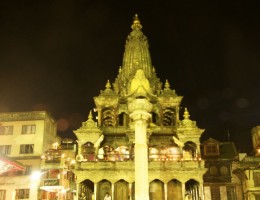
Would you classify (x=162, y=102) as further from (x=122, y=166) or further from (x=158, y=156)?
(x=122, y=166)

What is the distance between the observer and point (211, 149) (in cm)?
4956

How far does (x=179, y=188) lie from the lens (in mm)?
34375

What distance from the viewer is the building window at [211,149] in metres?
49.2

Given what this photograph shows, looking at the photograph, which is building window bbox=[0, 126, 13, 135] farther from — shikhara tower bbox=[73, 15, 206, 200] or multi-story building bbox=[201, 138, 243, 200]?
multi-story building bbox=[201, 138, 243, 200]

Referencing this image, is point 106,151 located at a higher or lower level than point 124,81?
lower

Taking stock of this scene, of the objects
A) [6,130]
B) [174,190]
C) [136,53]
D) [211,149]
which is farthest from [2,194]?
[211,149]

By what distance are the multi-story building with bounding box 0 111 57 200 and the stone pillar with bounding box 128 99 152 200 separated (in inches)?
1118

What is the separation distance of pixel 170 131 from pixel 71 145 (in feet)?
84.3

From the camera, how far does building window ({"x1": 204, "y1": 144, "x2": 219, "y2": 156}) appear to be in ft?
162

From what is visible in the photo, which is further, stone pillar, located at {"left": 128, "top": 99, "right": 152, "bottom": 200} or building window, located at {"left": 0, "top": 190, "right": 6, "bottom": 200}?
building window, located at {"left": 0, "top": 190, "right": 6, "bottom": 200}

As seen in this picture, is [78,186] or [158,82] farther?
[158,82]

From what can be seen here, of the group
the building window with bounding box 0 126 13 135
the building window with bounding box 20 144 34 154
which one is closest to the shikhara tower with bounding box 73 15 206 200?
the building window with bounding box 20 144 34 154

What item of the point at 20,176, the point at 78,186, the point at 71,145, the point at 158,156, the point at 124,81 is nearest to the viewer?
the point at 78,186

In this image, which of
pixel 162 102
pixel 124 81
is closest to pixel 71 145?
pixel 124 81
